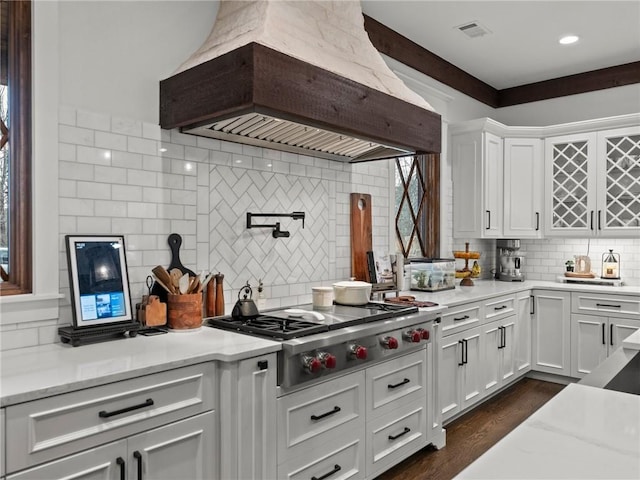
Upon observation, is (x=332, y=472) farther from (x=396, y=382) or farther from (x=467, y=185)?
(x=467, y=185)

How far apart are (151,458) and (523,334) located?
3658 millimetres

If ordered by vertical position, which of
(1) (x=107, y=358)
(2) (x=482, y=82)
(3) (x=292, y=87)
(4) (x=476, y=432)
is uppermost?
(2) (x=482, y=82)

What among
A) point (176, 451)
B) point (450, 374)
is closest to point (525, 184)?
point (450, 374)

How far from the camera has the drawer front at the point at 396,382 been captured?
258 centimetres

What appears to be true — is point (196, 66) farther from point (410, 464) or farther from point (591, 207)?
point (591, 207)

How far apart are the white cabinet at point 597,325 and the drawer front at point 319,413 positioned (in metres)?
2.77

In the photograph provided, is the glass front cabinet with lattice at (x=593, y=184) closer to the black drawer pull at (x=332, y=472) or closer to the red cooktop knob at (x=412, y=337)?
the red cooktop knob at (x=412, y=337)

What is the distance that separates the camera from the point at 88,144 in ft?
7.34

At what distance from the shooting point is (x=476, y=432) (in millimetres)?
3453

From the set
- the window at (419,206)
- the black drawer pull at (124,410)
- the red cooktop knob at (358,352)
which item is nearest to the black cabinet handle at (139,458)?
the black drawer pull at (124,410)

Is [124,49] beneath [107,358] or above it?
above

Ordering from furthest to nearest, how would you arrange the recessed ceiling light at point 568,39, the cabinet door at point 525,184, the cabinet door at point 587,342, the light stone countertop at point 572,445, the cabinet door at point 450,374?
the cabinet door at point 525,184
the cabinet door at point 587,342
the recessed ceiling light at point 568,39
the cabinet door at point 450,374
the light stone countertop at point 572,445

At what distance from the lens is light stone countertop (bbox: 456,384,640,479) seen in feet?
2.72

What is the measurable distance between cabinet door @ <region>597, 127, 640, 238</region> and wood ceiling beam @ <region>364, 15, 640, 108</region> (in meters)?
0.61
